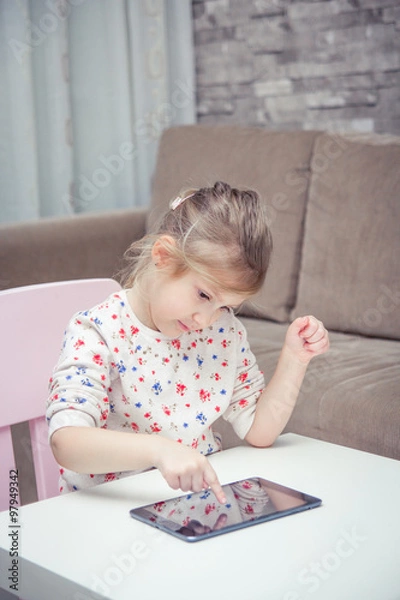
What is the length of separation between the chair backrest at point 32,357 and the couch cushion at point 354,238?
0.98 metres

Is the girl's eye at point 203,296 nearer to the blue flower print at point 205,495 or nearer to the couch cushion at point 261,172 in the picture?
the blue flower print at point 205,495

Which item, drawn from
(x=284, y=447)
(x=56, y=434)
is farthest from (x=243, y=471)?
(x=56, y=434)


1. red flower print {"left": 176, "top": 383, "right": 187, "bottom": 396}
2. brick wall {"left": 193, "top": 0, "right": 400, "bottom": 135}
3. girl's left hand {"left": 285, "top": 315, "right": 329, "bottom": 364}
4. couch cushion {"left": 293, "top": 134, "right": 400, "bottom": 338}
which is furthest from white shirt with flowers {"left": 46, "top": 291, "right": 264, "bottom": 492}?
brick wall {"left": 193, "top": 0, "right": 400, "bottom": 135}

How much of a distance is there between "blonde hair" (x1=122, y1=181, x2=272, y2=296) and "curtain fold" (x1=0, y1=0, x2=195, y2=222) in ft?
4.82

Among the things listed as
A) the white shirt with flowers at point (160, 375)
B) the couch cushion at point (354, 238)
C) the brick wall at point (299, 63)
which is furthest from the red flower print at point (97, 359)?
the brick wall at point (299, 63)

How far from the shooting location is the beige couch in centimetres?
209

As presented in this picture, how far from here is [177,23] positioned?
117 inches

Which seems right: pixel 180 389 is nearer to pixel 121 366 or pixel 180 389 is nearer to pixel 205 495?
pixel 121 366

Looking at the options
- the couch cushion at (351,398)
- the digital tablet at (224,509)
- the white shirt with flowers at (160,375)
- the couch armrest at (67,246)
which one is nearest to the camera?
the digital tablet at (224,509)

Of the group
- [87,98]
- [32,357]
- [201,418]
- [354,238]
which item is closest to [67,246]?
[87,98]

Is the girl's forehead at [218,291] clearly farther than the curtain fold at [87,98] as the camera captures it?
No

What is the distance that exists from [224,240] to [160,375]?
0.22 m

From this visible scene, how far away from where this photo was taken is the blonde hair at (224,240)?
1.13 meters

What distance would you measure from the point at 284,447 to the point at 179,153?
1.58 m
